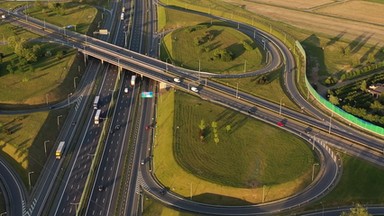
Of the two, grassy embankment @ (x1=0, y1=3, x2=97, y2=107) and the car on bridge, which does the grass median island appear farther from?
grassy embankment @ (x1=0, y1=3, x2=97, y2=107)

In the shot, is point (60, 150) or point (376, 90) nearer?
point (60, 150)

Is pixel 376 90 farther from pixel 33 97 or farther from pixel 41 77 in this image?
pixel 41 77

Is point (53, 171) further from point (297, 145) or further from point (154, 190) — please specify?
point (297, 145)

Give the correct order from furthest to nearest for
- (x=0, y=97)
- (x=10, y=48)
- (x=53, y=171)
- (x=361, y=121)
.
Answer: (x=10, y=48), (x=0, y=97), (x=361, y=121), (x=53, y=171)

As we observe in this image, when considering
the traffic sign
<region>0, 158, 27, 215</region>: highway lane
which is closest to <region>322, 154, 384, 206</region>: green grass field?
the traffic sign

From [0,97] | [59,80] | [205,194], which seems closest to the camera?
[205,194]

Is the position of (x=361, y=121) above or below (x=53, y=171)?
above

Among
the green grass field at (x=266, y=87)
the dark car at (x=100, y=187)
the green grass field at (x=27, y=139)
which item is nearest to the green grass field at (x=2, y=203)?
the green grass field at (x=27, y=139)

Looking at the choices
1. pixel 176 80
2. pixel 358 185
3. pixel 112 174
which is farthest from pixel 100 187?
pixel 358 185

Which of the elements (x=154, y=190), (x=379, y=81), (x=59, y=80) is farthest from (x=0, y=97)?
(x=379, y=81)
